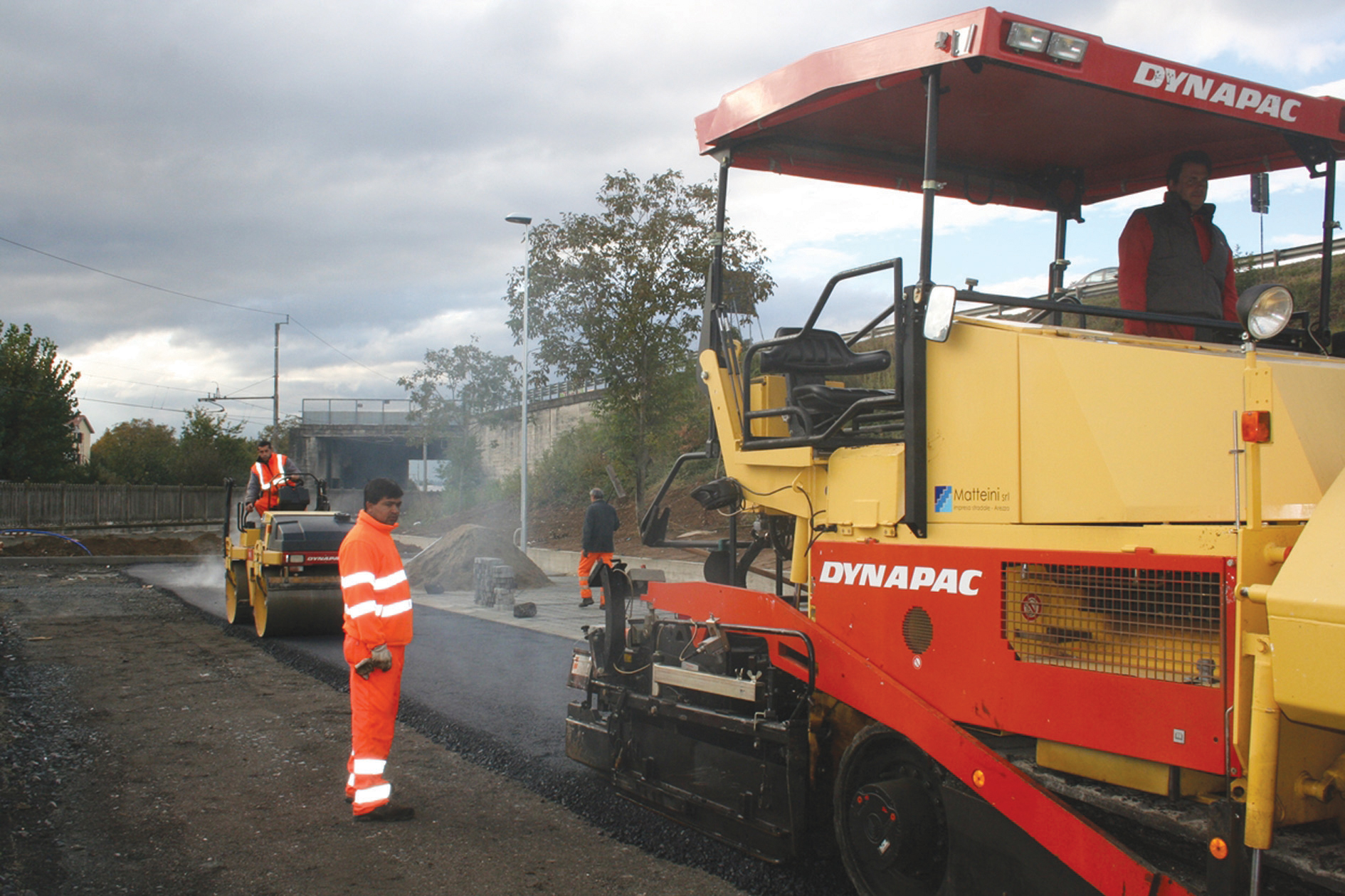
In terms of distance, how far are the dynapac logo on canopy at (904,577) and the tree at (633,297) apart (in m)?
11.6

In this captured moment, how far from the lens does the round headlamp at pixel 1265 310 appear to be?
268 centimetres

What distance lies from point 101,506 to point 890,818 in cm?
3728

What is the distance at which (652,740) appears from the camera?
4516mm

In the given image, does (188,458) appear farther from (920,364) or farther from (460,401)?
(920,364)

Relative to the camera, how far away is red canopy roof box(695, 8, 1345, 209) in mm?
3246

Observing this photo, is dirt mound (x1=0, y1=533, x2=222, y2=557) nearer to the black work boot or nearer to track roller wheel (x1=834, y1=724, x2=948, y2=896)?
the black work boot

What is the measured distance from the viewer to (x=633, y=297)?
15.6 metres

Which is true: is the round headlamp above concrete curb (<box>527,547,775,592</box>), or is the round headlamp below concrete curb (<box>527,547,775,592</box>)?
above

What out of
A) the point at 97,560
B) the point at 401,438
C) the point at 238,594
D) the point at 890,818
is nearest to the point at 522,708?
the point at 890,818

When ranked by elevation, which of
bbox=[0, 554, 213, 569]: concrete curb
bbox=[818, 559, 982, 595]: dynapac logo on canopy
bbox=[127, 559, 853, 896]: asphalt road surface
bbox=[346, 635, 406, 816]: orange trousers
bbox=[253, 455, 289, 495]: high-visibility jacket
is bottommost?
bbox=[0, 554, 213, 569]: concrete curb

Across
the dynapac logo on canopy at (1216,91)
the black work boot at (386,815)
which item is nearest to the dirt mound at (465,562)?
the black work boot at (386,815)

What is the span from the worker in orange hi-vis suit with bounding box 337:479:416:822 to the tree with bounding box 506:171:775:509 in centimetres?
1059

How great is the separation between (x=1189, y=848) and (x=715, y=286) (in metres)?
2.84

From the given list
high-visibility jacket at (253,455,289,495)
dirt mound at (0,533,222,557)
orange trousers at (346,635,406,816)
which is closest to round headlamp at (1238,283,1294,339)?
orange trousers at (346,635,406,816)
